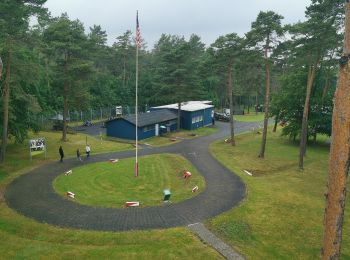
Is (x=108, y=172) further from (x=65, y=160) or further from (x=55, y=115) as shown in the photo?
(x=55, y=115)

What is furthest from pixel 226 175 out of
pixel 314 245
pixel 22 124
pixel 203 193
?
pixel 22 124

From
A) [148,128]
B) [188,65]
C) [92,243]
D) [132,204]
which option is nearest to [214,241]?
[92,243]

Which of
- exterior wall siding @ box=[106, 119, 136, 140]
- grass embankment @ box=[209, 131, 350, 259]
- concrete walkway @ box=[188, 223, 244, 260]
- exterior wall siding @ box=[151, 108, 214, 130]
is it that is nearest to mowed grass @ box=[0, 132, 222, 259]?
concrete walkway @ box=[188, 223, 244, 260]

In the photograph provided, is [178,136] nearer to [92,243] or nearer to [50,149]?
[50,149]

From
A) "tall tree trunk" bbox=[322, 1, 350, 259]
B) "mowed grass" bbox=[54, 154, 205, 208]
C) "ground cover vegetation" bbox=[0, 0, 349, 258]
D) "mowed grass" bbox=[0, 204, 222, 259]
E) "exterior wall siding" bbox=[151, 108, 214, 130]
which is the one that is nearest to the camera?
"tall tree trunk" bbox=[322, 1, 350, 259]

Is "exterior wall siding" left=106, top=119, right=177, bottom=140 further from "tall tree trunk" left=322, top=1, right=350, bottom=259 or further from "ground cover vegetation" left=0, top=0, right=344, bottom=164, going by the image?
"tall tree trunk" left=322, top=1, right=350, bottom=259

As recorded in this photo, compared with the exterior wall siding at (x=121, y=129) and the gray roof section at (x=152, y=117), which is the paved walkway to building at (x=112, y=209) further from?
the gray roof section at (x=152, y=117)

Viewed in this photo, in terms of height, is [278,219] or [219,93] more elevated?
[219,93]

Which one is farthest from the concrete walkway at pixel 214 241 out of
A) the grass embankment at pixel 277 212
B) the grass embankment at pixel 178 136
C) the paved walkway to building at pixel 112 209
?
the grass embankment at pixel 178 136
